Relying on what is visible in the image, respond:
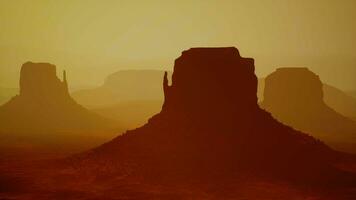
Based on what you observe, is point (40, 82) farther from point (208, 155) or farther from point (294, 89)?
point (208, 155)

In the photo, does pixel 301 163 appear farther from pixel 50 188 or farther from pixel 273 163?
pixel 50 188

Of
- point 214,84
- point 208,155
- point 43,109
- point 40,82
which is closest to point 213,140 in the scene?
point 208,155

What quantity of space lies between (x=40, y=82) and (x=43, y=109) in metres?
7.95

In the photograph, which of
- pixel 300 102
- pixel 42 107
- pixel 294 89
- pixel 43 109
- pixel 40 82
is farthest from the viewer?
pixel 40 82

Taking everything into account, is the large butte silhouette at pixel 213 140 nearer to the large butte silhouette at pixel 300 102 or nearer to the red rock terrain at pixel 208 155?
the red rock terrain at pixel 208 155

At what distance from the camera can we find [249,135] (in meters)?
72.8

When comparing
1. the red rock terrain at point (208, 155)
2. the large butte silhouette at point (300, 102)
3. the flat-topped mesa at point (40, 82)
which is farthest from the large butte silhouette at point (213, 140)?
the flat-topped mesa at point (40, 82)

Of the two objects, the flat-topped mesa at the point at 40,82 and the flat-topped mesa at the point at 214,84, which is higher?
the flat-topped mesa at the point at 40,82

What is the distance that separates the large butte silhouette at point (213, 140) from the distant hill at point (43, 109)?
3232 inches

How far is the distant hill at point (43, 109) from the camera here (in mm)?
159125

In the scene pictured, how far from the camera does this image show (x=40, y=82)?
536 ft

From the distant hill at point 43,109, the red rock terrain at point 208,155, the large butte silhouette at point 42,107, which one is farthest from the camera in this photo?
the large butte silhouette at point 42,107

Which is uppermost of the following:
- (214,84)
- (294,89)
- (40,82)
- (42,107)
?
(40,82)

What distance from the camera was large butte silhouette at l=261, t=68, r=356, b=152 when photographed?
154625mm
